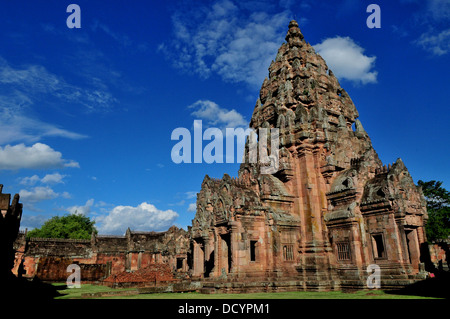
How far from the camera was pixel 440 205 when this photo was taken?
1668 inches

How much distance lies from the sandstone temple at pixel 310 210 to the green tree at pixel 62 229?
141 ft

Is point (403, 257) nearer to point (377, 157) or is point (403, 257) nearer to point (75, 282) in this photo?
point (377, 157)

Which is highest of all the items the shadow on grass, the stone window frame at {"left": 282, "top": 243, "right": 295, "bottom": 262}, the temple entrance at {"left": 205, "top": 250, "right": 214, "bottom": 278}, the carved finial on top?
the carved finial on top

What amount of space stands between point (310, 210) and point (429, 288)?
7353 millimetres

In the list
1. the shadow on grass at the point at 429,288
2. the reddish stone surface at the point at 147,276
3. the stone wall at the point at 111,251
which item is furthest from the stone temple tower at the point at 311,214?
the stone wall at the point at 111,251

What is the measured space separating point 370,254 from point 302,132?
8210 millimetres

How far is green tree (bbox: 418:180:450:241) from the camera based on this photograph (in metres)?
37.6

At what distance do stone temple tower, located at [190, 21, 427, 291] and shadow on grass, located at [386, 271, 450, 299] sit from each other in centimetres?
65

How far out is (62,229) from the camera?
56.6 metres

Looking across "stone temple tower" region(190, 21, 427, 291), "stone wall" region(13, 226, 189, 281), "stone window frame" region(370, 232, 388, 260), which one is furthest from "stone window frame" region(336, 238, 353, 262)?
"stone wall" region(13, 226, 189, 281)

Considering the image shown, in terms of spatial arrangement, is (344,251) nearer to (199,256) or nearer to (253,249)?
(253,249)

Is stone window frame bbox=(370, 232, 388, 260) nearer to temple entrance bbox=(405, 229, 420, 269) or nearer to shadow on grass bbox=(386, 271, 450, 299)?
temple entrance bbox=(405, 229, 420, 269)
